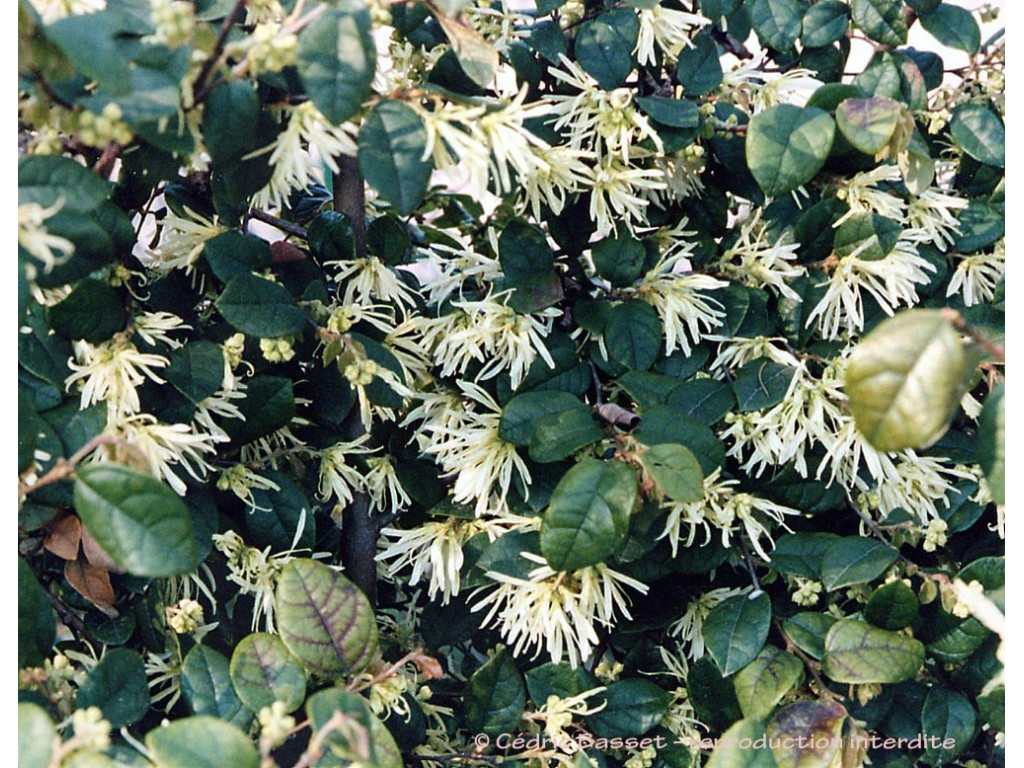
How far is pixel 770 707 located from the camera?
0.87m

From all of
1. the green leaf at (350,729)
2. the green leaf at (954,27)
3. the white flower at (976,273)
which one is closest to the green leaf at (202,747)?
the green leaf at (350,729)

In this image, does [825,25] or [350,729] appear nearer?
[350,729]

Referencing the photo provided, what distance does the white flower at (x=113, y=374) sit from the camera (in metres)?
0.78

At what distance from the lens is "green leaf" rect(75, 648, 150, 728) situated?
0.78 metres

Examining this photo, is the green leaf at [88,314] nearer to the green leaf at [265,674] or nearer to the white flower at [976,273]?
the green leaf at [265,674]

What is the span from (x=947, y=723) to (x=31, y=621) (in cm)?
79

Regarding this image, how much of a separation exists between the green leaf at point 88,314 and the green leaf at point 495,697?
0.45 meters

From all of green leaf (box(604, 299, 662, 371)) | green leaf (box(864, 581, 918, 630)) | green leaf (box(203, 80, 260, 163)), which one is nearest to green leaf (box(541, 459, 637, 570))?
green leaf (box(604, 299, 662, 371))

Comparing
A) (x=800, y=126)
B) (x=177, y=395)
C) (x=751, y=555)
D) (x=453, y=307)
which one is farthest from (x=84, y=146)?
(x=751, y=555)

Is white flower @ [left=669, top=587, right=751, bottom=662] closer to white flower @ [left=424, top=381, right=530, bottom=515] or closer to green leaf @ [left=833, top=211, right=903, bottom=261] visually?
white flower @ [left=424, top=381, right=530, bottom=515]

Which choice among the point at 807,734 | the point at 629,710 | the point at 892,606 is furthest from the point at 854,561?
the point at 629,710

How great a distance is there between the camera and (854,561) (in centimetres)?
89

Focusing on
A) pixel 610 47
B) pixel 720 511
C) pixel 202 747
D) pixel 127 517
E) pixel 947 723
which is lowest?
pixel 947 723

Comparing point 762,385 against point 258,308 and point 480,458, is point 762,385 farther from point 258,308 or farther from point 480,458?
point 258,308
